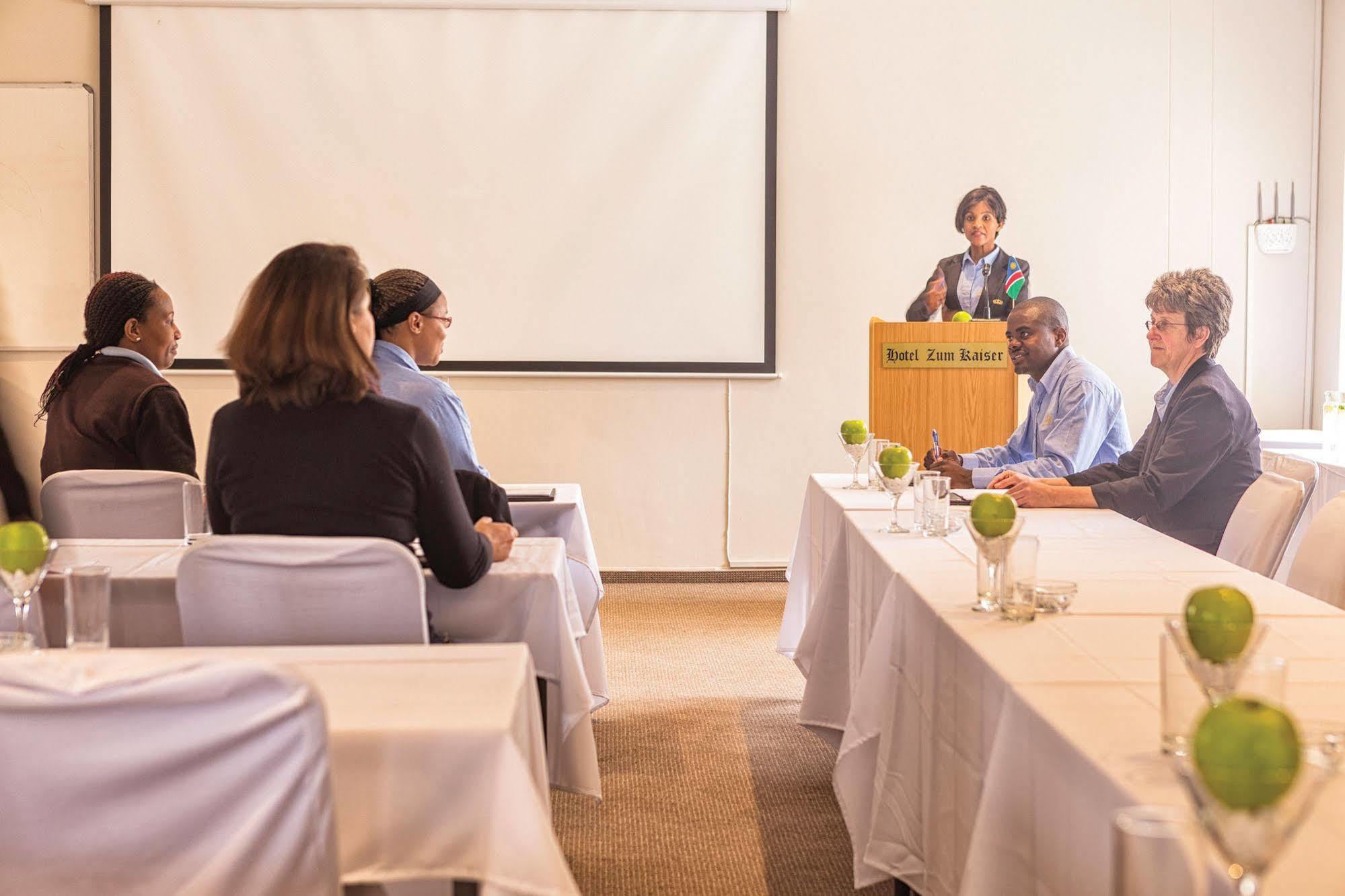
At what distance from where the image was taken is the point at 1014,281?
5.95m

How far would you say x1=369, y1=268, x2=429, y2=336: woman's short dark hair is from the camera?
3436 mm

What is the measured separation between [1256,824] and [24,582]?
5.66ft

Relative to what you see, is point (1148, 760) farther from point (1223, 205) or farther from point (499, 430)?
point (1223, 205)

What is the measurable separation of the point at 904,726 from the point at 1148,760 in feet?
3.33

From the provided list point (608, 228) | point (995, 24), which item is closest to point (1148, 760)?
point (608, 228)

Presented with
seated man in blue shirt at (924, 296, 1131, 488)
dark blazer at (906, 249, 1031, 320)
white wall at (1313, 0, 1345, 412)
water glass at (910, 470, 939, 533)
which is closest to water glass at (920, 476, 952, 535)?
water glass at (910, 470, 939, 533)

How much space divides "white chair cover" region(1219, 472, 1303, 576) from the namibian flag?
Answer: 294 centimetres

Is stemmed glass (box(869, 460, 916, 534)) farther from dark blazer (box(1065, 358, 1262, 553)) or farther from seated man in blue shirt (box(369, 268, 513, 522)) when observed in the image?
seated man in blue shirt (box(369, 268, 513, 522))

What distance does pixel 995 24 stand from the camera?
6.03 metres

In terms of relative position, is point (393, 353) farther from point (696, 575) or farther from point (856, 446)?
point (696, 575)

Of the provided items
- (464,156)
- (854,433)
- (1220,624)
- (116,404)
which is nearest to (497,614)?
(1220,624)

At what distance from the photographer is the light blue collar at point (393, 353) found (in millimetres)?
3359

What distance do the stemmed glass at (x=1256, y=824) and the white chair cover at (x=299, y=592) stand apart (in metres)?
1.33

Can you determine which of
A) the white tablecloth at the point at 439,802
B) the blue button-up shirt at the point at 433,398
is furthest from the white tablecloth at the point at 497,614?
the white tablecloth at the point at 439,802
